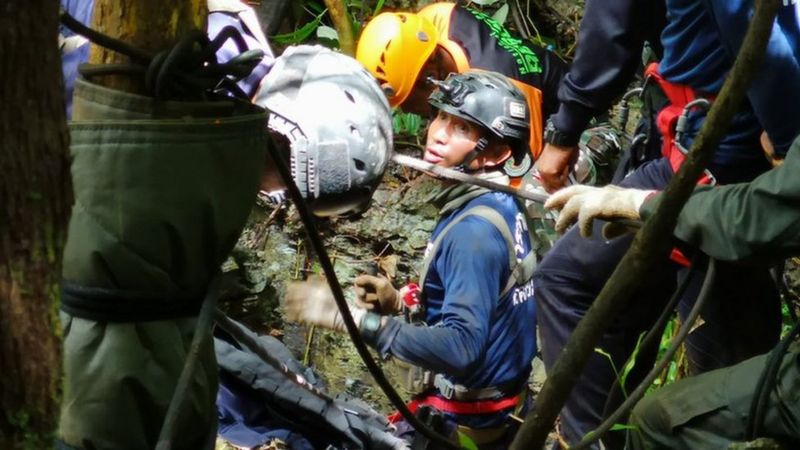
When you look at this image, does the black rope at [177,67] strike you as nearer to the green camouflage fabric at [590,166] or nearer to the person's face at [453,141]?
the person's face at [453,141]

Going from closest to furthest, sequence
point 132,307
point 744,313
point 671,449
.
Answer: point 132,307
point 671,449
point 744,313

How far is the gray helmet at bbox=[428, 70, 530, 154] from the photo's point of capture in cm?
424

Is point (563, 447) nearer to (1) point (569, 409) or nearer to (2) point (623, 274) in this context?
(1) point (569, 409)

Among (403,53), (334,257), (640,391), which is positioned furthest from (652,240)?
(334,257)

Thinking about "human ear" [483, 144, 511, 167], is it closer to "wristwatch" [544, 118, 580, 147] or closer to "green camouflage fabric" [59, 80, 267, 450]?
"wristwatch" [544, 118, 580, 147]

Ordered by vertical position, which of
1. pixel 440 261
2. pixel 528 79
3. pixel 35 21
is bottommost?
pixel 440 261

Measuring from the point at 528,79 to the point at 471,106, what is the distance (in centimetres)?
172

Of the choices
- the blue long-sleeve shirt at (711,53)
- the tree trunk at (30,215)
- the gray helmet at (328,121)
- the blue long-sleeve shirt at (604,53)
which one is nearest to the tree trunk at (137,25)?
the tree trunk at (30,215)

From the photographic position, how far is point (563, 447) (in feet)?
12.6

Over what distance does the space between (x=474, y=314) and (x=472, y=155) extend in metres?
0.78

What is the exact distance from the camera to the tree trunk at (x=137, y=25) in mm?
1604

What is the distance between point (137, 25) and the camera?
1604 millimetres

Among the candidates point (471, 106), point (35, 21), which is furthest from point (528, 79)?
point (35, 21)

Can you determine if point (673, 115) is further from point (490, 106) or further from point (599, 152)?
point (599, 152)
